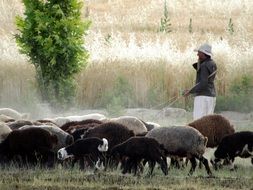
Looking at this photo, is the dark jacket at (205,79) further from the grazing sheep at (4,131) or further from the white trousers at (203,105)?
the grazing sheep at (4,131)

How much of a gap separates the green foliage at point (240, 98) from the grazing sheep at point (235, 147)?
28.2ft

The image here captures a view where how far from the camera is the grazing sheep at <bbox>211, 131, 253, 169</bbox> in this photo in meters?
12.8

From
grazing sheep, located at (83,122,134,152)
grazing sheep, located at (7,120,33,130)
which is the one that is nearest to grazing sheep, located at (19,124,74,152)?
grazing sheep, located at (83,122,134,152)

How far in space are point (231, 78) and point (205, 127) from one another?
8.58 m

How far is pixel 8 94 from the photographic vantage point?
2267 centimetres

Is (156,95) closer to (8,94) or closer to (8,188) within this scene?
(8,94)

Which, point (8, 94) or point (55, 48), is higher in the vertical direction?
point (55, 48)

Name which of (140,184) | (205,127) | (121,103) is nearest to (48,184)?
(140,184)

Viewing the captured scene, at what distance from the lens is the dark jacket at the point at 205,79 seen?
1565 cm

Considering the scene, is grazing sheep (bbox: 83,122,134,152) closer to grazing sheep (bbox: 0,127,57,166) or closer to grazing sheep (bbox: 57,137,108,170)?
grazing sheep (bbox: 57,137,108,170)

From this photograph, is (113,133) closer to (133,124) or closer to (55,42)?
(133,124)

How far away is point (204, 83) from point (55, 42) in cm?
718

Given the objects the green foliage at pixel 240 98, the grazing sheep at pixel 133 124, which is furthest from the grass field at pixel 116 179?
the green foliage at pixel 240 98

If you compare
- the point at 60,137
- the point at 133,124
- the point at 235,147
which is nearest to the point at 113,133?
the point at 60,137
